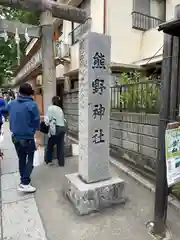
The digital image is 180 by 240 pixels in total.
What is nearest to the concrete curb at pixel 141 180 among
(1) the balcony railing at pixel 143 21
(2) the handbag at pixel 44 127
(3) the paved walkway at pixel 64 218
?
(3) the paved walkway at pixel 64 218

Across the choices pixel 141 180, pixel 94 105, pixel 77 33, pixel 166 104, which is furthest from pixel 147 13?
pixel 166 104

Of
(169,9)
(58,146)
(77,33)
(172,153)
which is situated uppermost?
(169,9)

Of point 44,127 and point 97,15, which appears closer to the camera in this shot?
point 44,127

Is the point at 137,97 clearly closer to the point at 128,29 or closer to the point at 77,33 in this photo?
the point at 128,29

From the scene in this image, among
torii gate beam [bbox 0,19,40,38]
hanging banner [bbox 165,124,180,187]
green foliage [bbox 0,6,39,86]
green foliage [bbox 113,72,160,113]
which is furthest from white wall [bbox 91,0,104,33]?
hanging banner [bbox 165,124,180,187]

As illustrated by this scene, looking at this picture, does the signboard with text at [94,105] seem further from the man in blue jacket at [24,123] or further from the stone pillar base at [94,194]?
the man in blue jacket at [24,123]

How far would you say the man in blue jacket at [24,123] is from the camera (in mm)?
3695

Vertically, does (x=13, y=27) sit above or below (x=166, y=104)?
above

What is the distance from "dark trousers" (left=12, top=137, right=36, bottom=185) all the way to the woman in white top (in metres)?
1.25

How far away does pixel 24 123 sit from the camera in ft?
12.1

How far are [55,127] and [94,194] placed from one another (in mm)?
2315

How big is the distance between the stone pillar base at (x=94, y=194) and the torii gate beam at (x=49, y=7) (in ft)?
15.2

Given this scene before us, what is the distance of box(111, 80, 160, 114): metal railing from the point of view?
458 centimetres

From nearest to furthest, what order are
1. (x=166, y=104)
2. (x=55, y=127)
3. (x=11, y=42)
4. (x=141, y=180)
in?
(x=166, y=104), (x=141, y=180), (x=55, y=127), (x=11, y=42)
